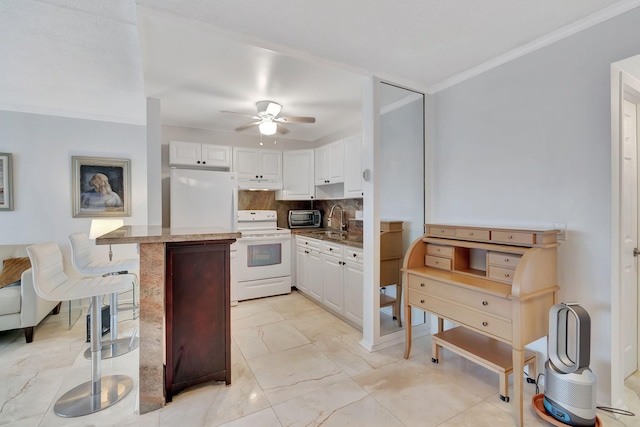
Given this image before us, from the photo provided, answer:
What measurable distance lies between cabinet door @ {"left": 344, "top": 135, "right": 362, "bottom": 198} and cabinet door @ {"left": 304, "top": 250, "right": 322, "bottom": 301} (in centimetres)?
94

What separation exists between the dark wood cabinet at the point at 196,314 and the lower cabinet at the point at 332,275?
4.82 ft

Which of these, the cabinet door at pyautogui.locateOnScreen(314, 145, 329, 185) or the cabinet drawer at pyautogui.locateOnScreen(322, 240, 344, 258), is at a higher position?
the cabinet door at pyautogui.locateOnScreen(314, 145, 329, 185)

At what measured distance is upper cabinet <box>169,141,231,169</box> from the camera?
Answer: 3926 millimetres

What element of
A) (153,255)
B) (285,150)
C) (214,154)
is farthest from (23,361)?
(285,150)

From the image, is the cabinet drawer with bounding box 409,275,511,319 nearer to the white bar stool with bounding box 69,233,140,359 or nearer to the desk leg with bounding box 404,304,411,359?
the desk leg with bounding box 404,304,411,359

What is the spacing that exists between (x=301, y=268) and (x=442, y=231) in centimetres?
235

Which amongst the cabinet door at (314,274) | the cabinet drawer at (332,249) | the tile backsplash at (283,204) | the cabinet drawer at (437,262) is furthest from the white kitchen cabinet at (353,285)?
the tile backsplash at (283,204)

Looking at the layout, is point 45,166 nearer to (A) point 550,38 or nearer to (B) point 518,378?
(B) point 518,378

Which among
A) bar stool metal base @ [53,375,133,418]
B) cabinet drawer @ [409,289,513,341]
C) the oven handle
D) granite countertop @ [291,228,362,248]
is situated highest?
granite countertop @ [291,228,362,248]

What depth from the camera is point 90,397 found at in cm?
196

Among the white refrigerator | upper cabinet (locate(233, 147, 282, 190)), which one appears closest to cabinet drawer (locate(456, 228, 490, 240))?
the white refrigerator

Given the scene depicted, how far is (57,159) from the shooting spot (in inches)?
140

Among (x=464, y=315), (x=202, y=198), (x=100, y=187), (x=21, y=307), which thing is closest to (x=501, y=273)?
(x=464, y=315)

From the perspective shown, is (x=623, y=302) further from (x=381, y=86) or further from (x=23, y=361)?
(x=23, y=361)
